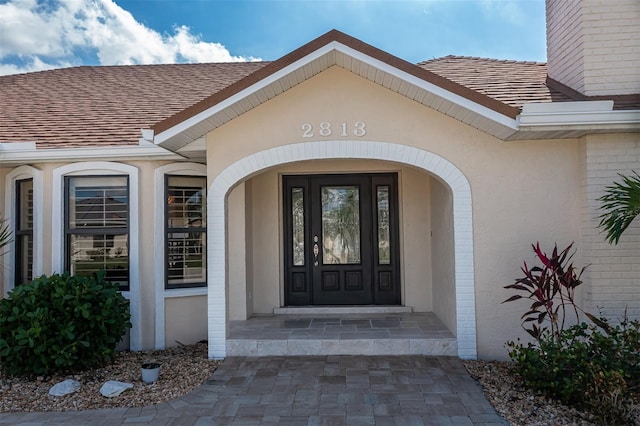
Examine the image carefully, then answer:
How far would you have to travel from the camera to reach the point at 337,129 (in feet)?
20.1

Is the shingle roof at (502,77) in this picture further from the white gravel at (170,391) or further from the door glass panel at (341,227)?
the white gravel at (170,391)

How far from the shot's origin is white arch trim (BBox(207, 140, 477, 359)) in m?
6.04

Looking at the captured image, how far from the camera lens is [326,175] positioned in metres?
8.34

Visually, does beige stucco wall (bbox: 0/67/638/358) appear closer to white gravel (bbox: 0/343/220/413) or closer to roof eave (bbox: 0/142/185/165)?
roof eave (bbox: 0/142/185/165)

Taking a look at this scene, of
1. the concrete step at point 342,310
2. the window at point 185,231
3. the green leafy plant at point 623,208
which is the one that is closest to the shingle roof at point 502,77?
the green leafy plant at point 623,208

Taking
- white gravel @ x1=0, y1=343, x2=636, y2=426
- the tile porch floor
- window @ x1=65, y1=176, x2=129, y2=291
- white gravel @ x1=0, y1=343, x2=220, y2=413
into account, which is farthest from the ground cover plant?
window @ x1=65, y1=176, x2=129, y2=291

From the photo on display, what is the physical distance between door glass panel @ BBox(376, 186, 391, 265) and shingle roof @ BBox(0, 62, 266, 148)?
4248 millimetres

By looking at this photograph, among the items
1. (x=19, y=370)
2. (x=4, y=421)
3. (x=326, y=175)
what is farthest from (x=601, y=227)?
(x=19, y=370)

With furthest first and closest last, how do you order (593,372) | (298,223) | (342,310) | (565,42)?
(298,223), (342,310), (565,42), (593,372)

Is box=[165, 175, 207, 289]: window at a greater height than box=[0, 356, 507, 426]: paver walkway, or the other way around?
box=[165, 175, 207, 289]: window

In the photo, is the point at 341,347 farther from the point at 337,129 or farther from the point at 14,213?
the point at 14,213

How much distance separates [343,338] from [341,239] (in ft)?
7.97

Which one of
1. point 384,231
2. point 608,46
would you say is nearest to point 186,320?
point 384,231

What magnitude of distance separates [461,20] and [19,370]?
9996mm
